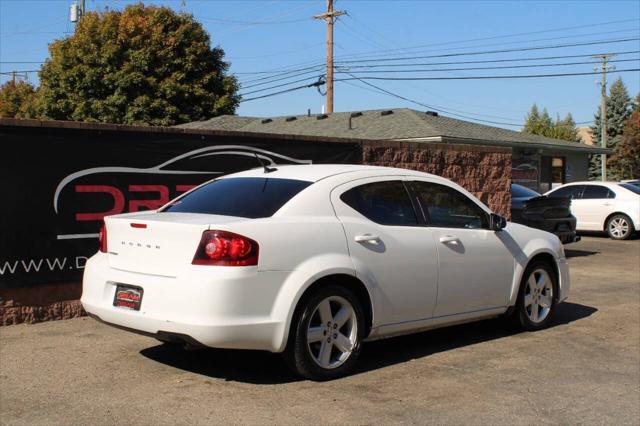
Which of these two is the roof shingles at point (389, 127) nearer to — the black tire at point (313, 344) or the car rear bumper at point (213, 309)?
the black tire at point (313, 344)

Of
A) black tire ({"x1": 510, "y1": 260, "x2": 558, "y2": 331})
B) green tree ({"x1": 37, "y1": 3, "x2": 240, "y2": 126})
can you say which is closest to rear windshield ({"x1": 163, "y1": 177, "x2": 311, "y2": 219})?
black tire ({"x1": 510, "y1": 260, "x2": 558, "y2": 331})

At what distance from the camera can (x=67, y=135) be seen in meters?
7.80

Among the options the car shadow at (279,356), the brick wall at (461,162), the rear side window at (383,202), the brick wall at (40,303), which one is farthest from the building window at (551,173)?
the brick wall at (40,303)

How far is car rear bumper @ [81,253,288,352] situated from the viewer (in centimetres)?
495

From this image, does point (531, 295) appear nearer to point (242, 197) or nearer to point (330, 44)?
point (242, 197)

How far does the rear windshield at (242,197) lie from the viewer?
5602 millimetres

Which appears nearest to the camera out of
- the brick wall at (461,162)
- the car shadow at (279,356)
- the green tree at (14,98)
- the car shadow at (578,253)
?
the car shadow at (279,356)

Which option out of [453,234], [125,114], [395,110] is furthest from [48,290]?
[125,114]

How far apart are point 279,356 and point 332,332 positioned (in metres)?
0.68

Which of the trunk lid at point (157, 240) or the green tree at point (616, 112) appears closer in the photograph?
the trunk lid at point (157, 240)

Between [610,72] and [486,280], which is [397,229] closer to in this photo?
[486,280]

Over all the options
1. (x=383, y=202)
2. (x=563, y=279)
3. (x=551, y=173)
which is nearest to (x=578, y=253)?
(x=563, y=279)

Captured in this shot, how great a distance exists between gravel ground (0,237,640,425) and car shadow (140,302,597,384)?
0.01 m

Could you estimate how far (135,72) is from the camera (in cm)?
3016
